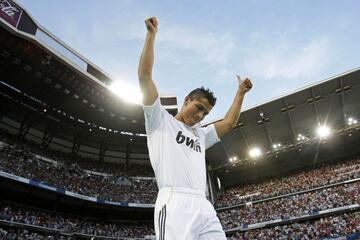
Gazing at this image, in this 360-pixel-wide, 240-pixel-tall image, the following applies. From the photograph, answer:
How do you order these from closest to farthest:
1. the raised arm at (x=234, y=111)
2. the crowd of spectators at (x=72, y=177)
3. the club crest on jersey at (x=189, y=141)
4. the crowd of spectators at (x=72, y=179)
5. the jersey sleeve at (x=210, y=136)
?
the club crest on jersey at (x=189, y=141) < the jersey sleeve at (x=210, y=136) < the raised arm at (x=234, y=111) < the crowd of spectators at (x=72, y=179) < the crowd of spectators at (x=72, y=177)

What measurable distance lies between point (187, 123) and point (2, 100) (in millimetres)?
32034

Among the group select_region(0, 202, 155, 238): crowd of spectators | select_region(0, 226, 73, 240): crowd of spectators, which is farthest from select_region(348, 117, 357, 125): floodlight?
select_region(0, 226, 73, 240): crowd of spectators

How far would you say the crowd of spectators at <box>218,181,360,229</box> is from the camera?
97.3 ft

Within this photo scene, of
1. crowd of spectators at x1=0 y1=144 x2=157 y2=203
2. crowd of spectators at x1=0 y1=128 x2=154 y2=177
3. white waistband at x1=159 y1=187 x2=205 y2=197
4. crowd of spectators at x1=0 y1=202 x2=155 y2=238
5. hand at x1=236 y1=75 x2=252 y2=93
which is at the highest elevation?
crowd of spectators at x1=0 y1=128 x2=154 y2=177

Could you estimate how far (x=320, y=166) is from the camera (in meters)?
37.9

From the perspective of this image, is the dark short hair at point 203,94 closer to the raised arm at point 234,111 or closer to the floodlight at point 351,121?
the raised arm at point 234,111

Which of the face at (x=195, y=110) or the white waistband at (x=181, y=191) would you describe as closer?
the white waistband at (x=181, y=191)

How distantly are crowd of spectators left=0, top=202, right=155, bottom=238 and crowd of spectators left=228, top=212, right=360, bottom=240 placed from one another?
10600mm

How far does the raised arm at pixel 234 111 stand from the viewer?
12.3 feet

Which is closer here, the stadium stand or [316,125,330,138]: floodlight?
the stadium stand

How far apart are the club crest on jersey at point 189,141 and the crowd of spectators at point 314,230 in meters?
27.0

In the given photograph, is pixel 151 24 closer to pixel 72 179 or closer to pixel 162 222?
pixel 162 222

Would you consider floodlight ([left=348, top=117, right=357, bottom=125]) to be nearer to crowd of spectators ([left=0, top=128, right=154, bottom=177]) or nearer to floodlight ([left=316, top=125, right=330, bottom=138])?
floodlight ([left=316, top=125, right=330, bottom=138])

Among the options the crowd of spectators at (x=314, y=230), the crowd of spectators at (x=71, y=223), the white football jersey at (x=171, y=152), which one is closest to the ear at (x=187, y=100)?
the white football jersey at (x=171, y=152)
